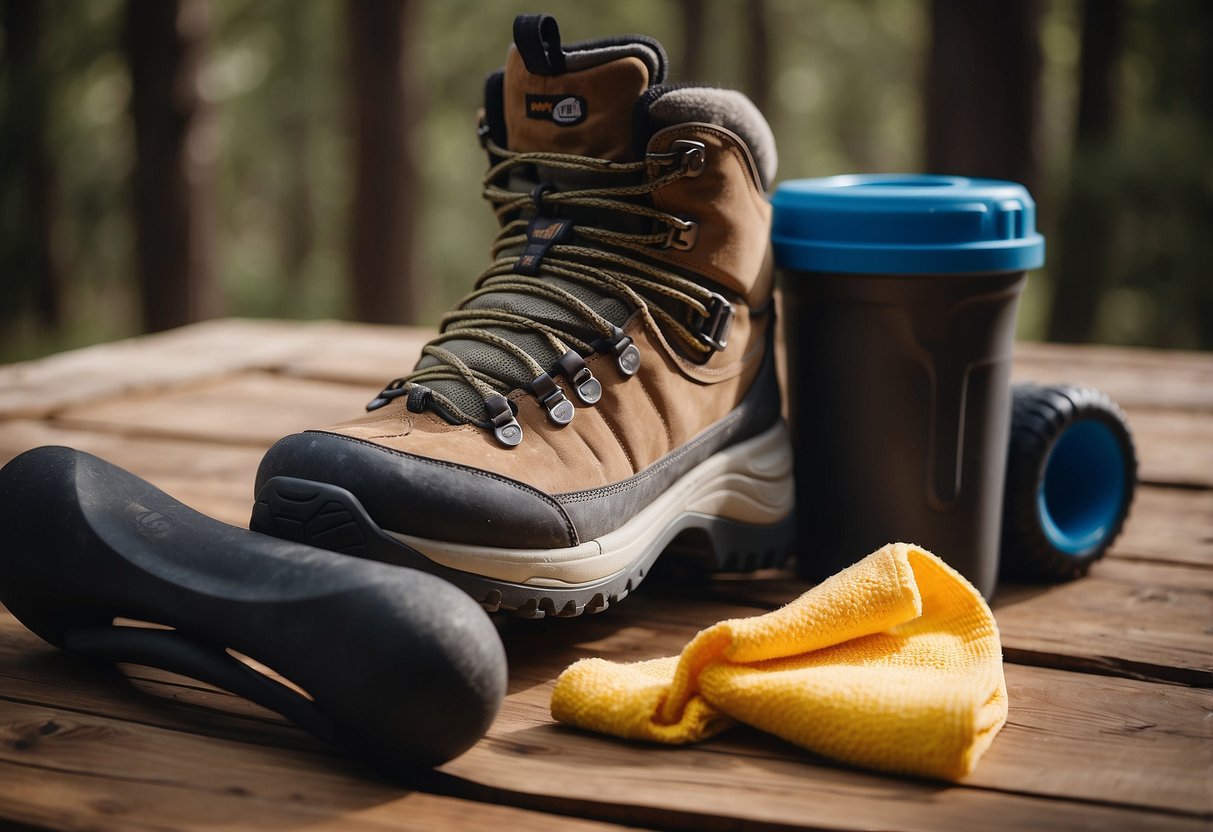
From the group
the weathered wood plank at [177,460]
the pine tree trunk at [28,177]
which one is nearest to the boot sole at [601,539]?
the weathered wood plank at [177,460]

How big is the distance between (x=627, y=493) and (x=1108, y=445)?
0.73m

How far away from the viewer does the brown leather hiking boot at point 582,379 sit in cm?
109

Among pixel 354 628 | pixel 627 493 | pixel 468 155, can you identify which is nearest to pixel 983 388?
pixel 627 493

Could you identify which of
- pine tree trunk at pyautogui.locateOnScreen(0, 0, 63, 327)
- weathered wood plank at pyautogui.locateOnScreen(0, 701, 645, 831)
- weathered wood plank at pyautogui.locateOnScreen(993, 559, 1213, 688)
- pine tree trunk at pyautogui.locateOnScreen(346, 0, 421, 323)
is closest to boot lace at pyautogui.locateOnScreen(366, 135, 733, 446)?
weathered wood plank at pyautogui.locateOnScreen(0, 701, 645, 831)

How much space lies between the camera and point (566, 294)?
128cm

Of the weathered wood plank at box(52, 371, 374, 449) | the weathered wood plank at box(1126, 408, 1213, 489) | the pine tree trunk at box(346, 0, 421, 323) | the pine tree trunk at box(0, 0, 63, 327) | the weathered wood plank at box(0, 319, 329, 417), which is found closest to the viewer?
the weathered wood plank at box(1126, 408, 1213, 489)

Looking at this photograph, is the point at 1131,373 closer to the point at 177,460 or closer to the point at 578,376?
the point at 578,376

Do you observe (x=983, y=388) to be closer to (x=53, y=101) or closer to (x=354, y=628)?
(x=354, y=628)

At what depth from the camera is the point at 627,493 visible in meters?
1.26

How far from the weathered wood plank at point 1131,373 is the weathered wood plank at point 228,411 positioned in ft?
4.97

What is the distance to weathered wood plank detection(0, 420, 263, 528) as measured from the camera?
179 cm

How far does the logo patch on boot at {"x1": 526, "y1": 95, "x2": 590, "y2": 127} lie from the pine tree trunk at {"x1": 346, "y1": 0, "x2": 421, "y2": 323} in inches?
172

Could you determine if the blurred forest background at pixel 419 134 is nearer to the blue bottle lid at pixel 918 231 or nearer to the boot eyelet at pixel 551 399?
the blue bottle lid at pixel 918 231

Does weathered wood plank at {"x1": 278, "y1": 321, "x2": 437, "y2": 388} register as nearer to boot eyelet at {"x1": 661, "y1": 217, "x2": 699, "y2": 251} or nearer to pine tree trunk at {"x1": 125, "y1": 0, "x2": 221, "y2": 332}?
boot eyelet at {"x1": 661, "y1": 217, "x2": 699, "y2": 251}
